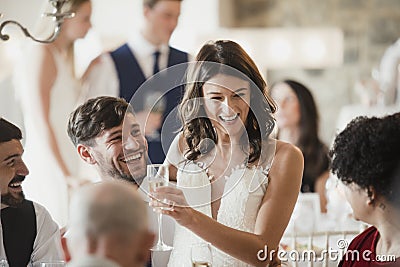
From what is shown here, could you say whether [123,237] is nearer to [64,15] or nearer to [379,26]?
[64,15]

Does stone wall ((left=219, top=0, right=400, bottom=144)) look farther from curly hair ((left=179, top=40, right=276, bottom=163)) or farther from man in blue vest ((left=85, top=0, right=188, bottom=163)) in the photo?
curly hair ((left=179, top=40, right=276, bottom=163))

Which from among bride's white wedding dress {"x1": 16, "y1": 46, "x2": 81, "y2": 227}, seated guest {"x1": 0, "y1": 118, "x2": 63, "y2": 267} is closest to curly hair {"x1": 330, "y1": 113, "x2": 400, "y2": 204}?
seated guest {"x1": 0, "y1": 118, "x2": 63, "y2": 267}

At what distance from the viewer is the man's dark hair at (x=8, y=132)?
1515 millimetres

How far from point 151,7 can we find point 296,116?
0.83 m

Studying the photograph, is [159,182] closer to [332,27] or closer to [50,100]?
[50,100]

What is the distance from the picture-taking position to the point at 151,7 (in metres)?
2.48

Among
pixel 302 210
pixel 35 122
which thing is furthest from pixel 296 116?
pixel 35 122

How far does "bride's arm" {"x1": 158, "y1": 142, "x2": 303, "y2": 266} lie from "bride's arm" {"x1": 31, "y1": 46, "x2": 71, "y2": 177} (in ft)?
3.73

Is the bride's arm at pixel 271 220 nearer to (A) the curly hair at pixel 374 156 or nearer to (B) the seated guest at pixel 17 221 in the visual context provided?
(A) the curly hair at pixel 374 156

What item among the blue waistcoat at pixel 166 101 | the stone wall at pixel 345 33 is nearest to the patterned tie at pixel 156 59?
the blue waistcoat at pixel 166 101

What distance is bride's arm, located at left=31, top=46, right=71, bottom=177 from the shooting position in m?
A: 2.53

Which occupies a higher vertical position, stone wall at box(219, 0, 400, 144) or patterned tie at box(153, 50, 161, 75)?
patterned tie at box(153, 50, 161, 75)

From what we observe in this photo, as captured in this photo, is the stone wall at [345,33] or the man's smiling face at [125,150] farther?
the stone wall at [345,33]

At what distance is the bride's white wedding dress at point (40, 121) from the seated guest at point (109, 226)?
69.5 inches
